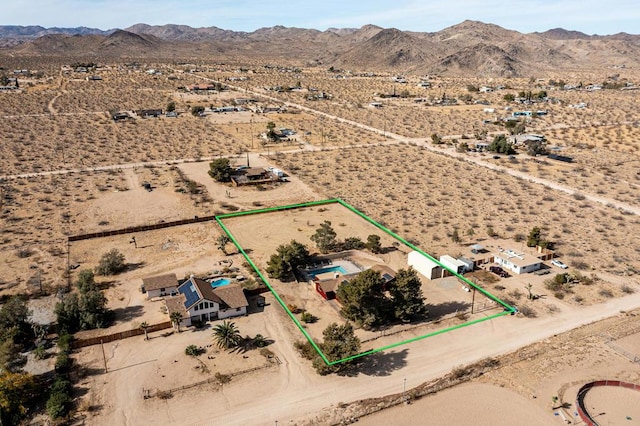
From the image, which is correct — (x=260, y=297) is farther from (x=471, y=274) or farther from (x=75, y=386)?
(x=471, y=274)

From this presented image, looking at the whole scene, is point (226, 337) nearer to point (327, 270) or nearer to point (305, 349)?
point (305, 349)

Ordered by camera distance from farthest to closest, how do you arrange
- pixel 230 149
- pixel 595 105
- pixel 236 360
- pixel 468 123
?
pixel 595 105
pixel 468 123
pixel 230 149
pixel 236 360

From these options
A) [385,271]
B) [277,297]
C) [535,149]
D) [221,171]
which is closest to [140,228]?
[221,171]

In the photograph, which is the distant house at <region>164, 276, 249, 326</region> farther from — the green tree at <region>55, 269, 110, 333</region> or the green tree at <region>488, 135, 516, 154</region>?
the green tree at <region>488, 135, 516, 154</region>

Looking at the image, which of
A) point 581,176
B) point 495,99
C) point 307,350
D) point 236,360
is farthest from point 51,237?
point 495,99

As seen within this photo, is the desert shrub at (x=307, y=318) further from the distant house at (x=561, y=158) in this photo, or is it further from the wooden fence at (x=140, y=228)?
the distant house at (x=561, y=158)
